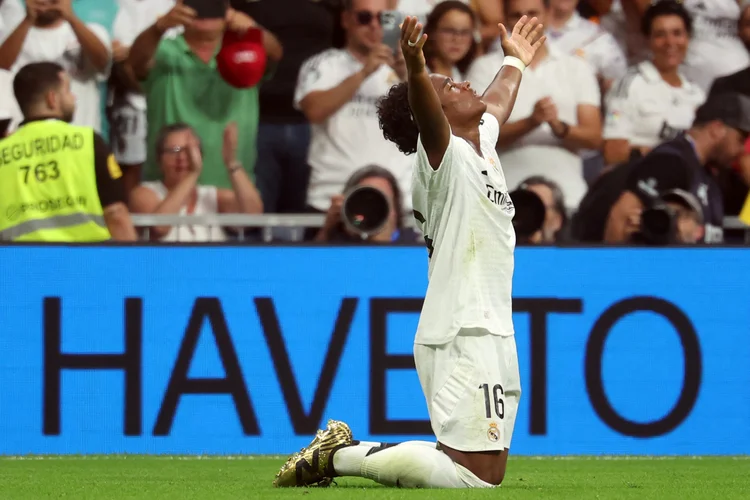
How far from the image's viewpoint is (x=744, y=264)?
8.36 m

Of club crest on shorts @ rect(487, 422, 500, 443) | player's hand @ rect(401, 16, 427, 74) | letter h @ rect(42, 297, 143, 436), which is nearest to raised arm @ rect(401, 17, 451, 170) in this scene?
player's hand @ rect(401, 16, 427, 74)

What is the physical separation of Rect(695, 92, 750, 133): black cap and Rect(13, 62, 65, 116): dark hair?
4593 mm

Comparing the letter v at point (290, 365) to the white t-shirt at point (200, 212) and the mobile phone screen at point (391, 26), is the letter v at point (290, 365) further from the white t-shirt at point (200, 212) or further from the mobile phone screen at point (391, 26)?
the mobile phone screen at point (391, 26)

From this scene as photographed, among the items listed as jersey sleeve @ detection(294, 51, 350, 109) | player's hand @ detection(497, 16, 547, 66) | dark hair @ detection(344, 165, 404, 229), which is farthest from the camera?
jersey sleeve @ detection(294, 51, 350, 109)

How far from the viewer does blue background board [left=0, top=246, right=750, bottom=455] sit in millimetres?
8086

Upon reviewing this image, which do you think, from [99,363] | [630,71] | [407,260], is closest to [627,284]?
[407,260]

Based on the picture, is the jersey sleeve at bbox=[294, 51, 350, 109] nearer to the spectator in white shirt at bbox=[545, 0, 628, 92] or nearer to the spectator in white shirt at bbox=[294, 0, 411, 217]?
the spectator in white shirt at bbox=[294, 0, 411, 217]

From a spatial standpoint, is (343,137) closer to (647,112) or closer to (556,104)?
(556,104)

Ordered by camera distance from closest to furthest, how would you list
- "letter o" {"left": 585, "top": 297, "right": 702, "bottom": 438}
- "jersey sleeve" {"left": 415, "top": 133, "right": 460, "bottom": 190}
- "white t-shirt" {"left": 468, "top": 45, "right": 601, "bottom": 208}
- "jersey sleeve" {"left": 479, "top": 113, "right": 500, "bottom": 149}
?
1. "jersey sleeve" {"left": 415, "top": 133, "right": 460, "bottom": 190}
2. "jersey sleeve" {"left": 479, "top": 113, "right": 500, "bottom": 149}
3. "letter o" {"left": 585, "top": 297, "right": 702, "bottom": 438}
4. "white t-shirt" {"left": 468, "top": 45, "right": 601, "bottom": 208}

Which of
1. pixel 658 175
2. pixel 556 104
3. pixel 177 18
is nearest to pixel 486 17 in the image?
pixel 556 104

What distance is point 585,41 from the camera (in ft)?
31.7

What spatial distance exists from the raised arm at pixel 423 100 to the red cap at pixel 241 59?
441 centimetres

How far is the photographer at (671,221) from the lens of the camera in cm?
841

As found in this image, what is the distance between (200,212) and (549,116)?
257 cm
